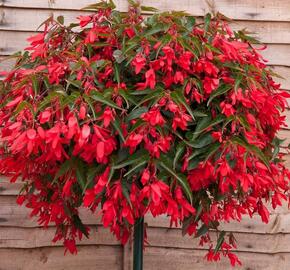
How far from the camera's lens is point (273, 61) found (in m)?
2.60

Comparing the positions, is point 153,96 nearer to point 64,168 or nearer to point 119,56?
point 119,56

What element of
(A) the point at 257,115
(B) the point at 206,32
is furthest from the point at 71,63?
(A) the point at 257,115

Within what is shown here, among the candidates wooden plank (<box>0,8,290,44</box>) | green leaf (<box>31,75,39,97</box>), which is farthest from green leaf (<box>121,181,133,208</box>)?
wooden plank (<box>0,8,290,44</box>)

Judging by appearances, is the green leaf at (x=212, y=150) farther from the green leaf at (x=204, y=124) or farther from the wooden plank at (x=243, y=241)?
the wooden plank at (x=243, y=241)

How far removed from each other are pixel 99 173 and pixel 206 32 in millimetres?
517

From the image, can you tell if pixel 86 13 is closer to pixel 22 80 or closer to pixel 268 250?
pixel 22 80

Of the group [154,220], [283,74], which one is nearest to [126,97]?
[154,220]

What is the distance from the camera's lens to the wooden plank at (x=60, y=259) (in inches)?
101

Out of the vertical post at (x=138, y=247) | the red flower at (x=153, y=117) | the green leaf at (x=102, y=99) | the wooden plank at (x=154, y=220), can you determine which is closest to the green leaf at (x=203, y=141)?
the red flower at (x=153, y=117)

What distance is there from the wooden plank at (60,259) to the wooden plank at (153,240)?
32mm

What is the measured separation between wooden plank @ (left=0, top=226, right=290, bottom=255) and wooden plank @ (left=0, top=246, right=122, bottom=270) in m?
0.03

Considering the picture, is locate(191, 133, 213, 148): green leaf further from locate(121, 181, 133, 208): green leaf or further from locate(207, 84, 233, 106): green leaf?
locate(121, 181, 133, 208): green leaf

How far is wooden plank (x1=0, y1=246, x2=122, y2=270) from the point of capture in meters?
2.56

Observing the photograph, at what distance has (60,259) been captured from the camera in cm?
258
